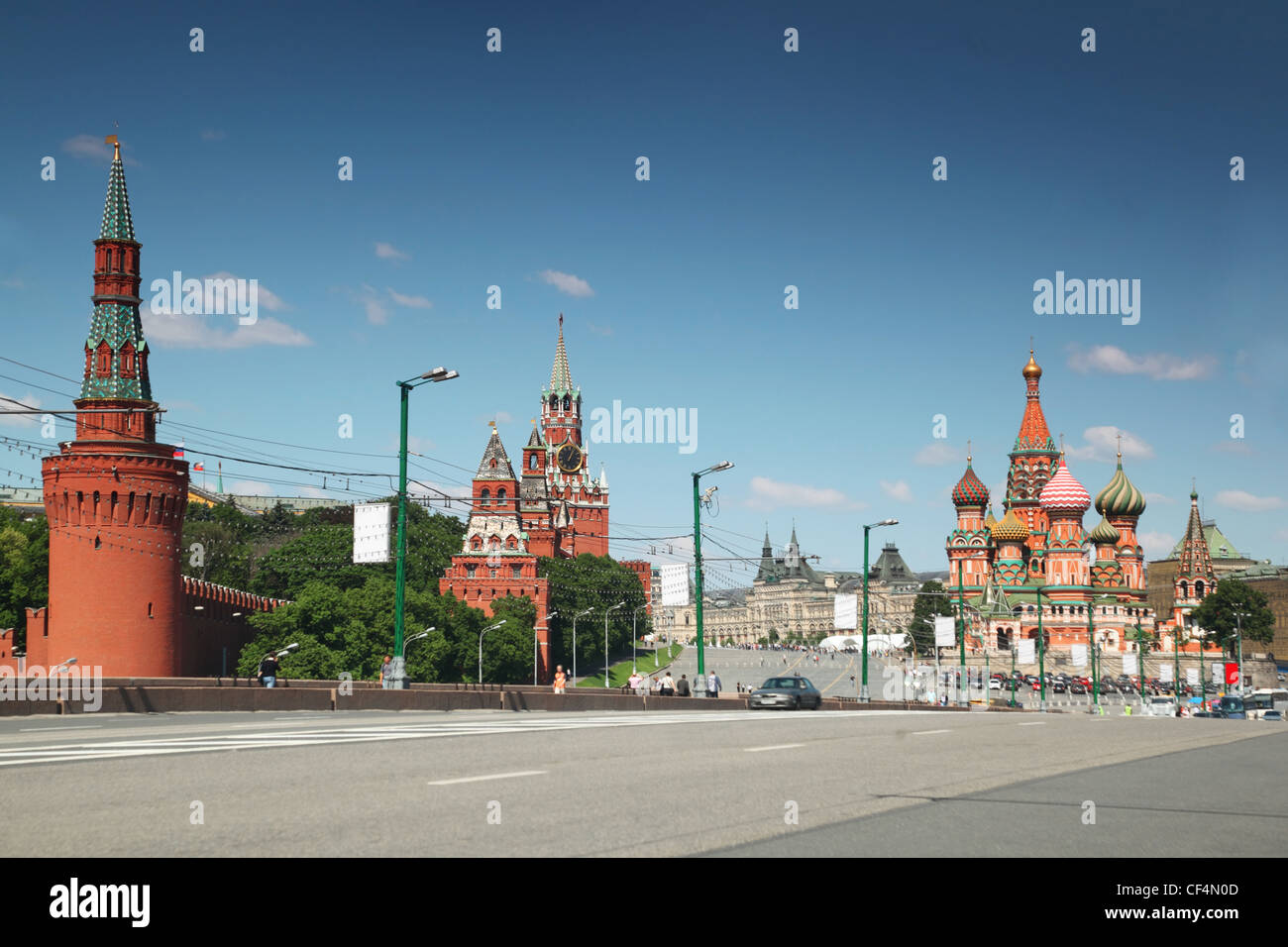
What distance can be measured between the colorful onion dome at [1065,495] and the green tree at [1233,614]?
80.8 ft

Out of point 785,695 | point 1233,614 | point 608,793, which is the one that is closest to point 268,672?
point 785,695

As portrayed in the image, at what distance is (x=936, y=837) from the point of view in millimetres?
9312

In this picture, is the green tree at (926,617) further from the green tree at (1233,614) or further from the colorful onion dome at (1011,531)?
the green tree at (1233,614)

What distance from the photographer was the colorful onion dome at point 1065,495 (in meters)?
156

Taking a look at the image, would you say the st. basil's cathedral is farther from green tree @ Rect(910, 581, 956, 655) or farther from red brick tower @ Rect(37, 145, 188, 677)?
red brick tower @ Rect(37, 145, 188, 677)

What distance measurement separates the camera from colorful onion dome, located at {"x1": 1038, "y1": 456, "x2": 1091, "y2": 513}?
15575 centimetres

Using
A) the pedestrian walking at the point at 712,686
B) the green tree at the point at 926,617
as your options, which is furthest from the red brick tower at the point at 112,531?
the green tree at the point at 926,617

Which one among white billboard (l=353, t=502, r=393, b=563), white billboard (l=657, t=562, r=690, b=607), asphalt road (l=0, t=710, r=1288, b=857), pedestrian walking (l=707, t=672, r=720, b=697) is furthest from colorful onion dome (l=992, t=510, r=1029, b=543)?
asphalt road (l=0, t=710, r=1288, b=857)

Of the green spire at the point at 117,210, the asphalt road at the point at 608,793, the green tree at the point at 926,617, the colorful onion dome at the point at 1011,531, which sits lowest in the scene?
the green tree at the point at 926,617

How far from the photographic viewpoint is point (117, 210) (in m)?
69.8

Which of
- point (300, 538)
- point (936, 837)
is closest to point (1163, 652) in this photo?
point (300, 538)

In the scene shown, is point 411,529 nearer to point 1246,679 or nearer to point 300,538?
point 300,538

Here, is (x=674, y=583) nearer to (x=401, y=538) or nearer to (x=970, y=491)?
(x=401, y=538)
